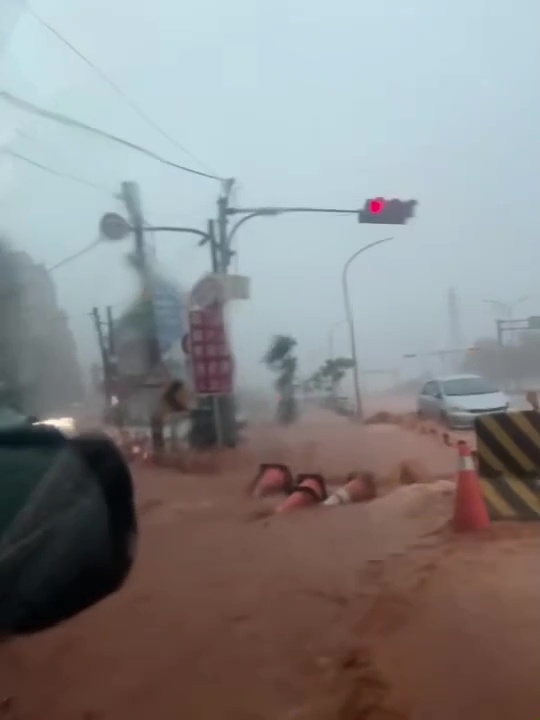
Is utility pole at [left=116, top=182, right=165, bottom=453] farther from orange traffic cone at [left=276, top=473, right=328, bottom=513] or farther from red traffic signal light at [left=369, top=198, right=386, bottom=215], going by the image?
red traffic signal light at [left=369, top=198, right=386, bottom=215]

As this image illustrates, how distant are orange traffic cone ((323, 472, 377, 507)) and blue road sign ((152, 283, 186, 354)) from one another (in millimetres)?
1102

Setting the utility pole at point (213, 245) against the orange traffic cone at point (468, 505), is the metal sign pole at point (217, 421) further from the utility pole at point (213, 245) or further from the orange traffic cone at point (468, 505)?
the orange traffic cone at point (468, 505)

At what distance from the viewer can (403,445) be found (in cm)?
568

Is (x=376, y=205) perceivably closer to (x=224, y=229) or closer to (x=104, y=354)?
(x=224, y=229)

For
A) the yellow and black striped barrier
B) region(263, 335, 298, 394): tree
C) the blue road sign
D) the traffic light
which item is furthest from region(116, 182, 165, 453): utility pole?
the yellow and black striped barrier

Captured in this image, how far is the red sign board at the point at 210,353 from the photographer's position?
498 centimetres

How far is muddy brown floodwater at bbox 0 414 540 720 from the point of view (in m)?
3.46

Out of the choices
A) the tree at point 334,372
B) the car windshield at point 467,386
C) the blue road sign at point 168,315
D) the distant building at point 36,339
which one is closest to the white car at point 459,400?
the car windshield at point 467,386

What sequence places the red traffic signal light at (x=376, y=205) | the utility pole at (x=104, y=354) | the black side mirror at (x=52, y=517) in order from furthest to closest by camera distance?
1. the red traffic signal light at (x=376, y=205)
2. the utility pole at (x=104, y=354)
3. the black side mirror at (x=52, y=517)

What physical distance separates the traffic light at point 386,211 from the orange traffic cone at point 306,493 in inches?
51.8

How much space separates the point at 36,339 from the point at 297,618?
160 cm

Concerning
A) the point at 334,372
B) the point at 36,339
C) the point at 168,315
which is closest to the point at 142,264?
the point at 168,315

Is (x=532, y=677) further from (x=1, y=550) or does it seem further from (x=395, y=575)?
(x=1, y=550)

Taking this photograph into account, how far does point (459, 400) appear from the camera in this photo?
555 cm
